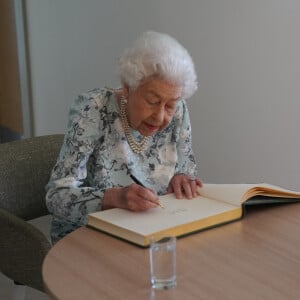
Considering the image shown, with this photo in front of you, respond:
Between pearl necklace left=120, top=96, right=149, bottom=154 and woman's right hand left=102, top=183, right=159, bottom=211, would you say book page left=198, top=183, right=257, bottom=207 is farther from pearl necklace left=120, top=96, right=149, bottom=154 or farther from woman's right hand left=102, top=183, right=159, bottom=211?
pearl necklace left=120, top=96, right=149, bottom=154

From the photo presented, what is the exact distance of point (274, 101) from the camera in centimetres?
237

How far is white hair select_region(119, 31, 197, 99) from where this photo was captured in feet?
5.38

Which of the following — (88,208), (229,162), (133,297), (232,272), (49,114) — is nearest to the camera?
(133,297)

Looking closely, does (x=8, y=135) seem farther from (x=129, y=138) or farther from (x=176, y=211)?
(x=176, y=211)

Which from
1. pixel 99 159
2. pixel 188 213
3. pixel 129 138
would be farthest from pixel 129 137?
pixel 188 213

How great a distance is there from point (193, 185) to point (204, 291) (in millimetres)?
569

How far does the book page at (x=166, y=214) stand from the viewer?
1.30 meters

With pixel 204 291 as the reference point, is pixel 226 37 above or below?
above

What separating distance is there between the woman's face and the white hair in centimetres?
2

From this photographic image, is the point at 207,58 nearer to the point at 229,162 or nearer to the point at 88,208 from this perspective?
the point at 229,162

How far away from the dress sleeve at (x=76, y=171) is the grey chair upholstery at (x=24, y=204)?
0.11 meters

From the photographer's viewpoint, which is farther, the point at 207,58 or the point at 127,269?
the point at 207,58

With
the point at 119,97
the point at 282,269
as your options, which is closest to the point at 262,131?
the point at 119,97

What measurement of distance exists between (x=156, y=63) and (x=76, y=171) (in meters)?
0.39
